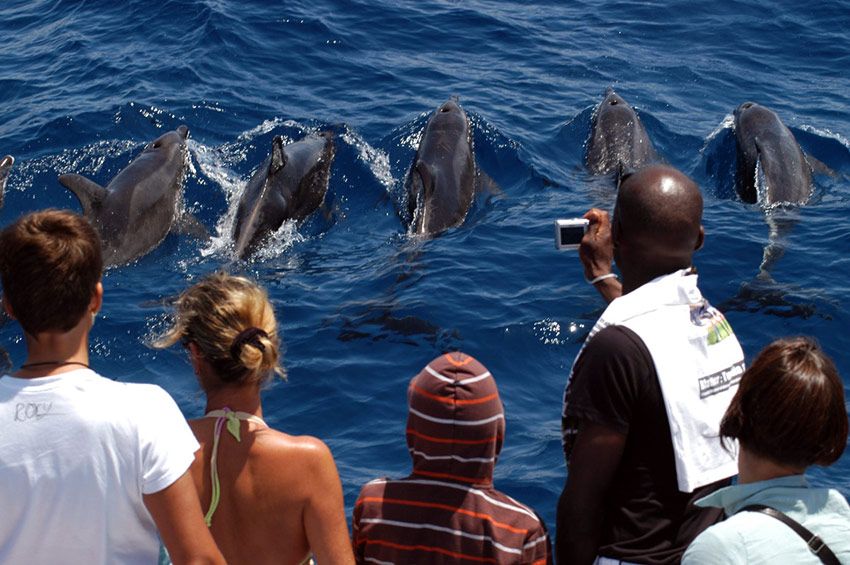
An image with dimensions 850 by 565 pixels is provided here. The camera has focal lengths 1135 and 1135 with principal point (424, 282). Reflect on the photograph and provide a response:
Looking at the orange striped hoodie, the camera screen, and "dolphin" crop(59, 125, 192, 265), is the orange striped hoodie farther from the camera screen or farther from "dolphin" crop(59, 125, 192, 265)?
"dolphin" crop(59, 125, 192, 265)

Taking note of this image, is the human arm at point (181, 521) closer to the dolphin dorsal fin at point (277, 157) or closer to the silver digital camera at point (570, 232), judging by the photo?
the silver digital camera at point (570, 232)

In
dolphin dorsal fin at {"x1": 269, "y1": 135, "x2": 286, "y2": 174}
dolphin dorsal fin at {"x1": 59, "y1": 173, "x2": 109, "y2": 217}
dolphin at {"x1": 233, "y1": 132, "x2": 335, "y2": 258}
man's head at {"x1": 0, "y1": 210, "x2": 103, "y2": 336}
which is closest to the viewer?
man's head at {"x1": 0, "y1": 210, "x2": 103, "y2": 336}

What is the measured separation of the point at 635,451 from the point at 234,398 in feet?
4.99

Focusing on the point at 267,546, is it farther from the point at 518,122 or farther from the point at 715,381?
the point at 518,122

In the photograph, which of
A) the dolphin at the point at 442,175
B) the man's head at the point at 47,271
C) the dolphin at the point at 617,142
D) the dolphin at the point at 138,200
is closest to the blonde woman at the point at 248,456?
the man's head at the point at 47,271

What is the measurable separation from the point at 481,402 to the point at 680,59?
1576cm

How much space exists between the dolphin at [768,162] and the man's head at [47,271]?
10720 millimetres

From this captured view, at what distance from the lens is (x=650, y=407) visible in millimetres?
4141

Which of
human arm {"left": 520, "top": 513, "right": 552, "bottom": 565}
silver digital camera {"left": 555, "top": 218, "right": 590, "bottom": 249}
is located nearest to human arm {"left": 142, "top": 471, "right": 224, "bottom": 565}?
human arm {"left": 520, "top": 513, "right": 552, "bottom": 565}

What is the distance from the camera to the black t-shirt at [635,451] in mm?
4113

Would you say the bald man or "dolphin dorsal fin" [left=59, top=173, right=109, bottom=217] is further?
"dolphin dorsal fin" [left=59, top=173, right=109, bottom=217]

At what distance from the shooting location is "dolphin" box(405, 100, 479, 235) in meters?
12.8

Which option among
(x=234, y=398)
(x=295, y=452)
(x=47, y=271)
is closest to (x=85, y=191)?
(x=234, y=398)

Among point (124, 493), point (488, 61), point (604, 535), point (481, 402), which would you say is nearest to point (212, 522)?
point (124, 493)
